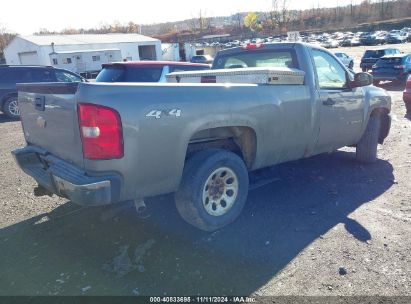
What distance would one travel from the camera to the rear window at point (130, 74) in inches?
306

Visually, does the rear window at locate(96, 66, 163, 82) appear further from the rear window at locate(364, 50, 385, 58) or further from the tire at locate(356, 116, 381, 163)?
the rear window at locate(364, 50, 385, 58)

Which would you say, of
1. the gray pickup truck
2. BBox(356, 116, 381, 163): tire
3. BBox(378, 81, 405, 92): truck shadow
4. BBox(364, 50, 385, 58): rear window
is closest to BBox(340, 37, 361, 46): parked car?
BBox(364, 50, 385, 58): rear window

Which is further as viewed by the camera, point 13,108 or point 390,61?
point 390,61

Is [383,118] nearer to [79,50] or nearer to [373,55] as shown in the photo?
[373,55]

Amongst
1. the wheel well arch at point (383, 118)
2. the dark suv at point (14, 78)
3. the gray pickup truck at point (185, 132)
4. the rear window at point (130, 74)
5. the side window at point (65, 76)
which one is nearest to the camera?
the gray pickup truck at point (185, 132)

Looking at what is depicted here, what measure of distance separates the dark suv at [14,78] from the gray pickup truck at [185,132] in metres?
10.2

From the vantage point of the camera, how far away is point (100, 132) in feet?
9.18

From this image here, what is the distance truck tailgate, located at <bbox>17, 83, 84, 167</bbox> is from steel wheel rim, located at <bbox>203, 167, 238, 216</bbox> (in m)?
1.33

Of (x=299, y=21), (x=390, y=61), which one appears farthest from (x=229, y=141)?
(x=299, y=21)

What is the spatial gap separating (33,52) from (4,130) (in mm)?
31904

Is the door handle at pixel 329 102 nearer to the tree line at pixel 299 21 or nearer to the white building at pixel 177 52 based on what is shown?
the white building at pixel 177 52

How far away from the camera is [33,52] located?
38.3 meters

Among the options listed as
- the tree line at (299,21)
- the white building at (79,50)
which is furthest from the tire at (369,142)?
the tree line at (299,21)

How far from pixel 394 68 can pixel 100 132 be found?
1738cm
